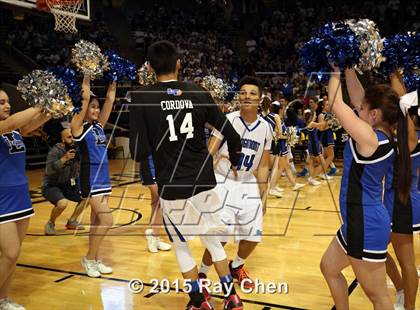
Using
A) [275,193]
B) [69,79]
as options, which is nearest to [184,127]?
[69,79]

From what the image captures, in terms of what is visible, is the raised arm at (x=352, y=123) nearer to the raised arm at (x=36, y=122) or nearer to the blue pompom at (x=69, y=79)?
the raised arm at (x=36, y=122)

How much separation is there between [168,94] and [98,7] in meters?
17.7

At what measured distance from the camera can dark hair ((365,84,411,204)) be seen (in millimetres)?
2496

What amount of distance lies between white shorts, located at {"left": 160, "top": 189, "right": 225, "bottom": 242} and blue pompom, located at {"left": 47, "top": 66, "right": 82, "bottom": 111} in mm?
1350

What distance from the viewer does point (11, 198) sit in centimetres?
333

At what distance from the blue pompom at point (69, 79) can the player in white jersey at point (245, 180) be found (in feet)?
3.87

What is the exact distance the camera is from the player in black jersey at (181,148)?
114 inches

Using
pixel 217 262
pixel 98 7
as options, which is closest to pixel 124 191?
pixel 217 262

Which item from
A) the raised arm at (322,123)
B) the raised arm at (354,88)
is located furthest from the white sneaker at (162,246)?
the raised arm at (322,123)

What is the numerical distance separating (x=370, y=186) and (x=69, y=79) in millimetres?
2449

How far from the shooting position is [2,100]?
327 centimetres

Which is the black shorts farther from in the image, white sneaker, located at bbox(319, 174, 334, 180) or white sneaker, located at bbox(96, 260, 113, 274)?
white sneaker, located at bbox(319, 174, 334, 180)

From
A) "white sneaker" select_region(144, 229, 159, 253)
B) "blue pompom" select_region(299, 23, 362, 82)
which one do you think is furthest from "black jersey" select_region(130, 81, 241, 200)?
"white sneaker" select_region(144, 229, 159, 253)

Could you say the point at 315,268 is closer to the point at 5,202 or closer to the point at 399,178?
the point at 399,178
